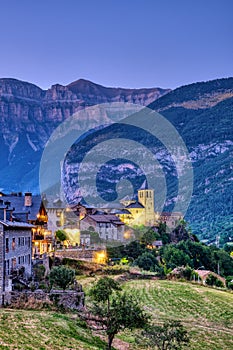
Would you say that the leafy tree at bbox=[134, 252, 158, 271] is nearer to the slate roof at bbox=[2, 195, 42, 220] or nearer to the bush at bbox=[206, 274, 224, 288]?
the bush at bbox=[206, 274, 224, 288]

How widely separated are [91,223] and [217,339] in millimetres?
57173

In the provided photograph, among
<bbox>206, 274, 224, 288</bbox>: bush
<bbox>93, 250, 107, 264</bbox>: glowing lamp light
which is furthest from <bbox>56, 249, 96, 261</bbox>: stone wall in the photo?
<bbox>206, 274, 224, 288</bbox>: bush

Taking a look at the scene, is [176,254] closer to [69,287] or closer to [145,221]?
[145,221]

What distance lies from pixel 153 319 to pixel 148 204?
9462 cm

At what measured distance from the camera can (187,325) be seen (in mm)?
48938

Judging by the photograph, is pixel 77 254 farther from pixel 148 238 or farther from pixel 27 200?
pixel 148 238

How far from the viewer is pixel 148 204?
14325 centimetres

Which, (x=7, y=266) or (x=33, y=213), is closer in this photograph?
(x=7, y=266)

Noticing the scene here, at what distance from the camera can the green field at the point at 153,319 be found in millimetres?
33706

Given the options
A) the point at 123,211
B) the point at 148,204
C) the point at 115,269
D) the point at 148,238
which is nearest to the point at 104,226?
the point at 148,238

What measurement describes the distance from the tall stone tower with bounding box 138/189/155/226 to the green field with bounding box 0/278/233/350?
65.4 m

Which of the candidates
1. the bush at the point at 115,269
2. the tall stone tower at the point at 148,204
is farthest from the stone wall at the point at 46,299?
the tall stone tower at the point at 148,204

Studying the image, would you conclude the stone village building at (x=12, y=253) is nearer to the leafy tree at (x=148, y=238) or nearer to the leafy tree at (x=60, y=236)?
the leafy tree at (x=60, y=236)

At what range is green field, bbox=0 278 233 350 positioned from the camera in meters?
33.7
